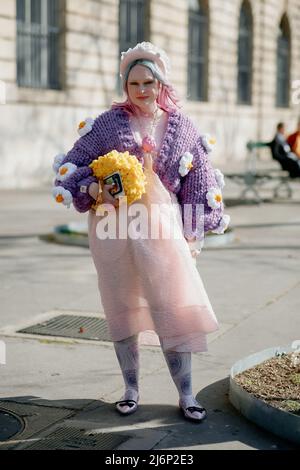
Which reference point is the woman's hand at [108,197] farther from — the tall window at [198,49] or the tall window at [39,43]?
the tall window at [198,49]

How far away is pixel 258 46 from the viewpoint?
27969 mm

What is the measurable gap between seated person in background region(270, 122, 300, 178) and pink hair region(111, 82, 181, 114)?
10.3 m

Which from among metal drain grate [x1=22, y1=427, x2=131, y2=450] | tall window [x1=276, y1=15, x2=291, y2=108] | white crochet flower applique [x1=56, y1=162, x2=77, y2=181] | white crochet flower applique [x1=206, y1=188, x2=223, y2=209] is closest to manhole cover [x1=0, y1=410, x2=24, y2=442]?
metal drain grate [x1=22, y1=427, x2=131, y2=450]

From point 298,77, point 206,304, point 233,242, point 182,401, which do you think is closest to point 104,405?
point 182,401

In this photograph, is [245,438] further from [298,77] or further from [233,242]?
[298,77]

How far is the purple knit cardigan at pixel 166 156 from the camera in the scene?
4.11 meters

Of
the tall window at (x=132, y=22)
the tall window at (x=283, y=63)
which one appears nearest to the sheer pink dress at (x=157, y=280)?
the tall window at (x=132, y=22)

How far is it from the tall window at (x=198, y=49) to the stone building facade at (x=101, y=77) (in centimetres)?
10

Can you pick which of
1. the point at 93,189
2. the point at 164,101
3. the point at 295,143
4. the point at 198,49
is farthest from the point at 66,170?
the point at 198,49

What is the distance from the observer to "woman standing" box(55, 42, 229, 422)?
409 centimetres

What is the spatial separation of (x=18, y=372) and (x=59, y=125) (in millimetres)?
14051

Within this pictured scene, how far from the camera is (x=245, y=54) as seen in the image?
27.9m

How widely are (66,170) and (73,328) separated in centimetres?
200

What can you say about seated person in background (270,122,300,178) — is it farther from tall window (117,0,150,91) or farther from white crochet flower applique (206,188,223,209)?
white crochet flower applique (206,188,223,209)
